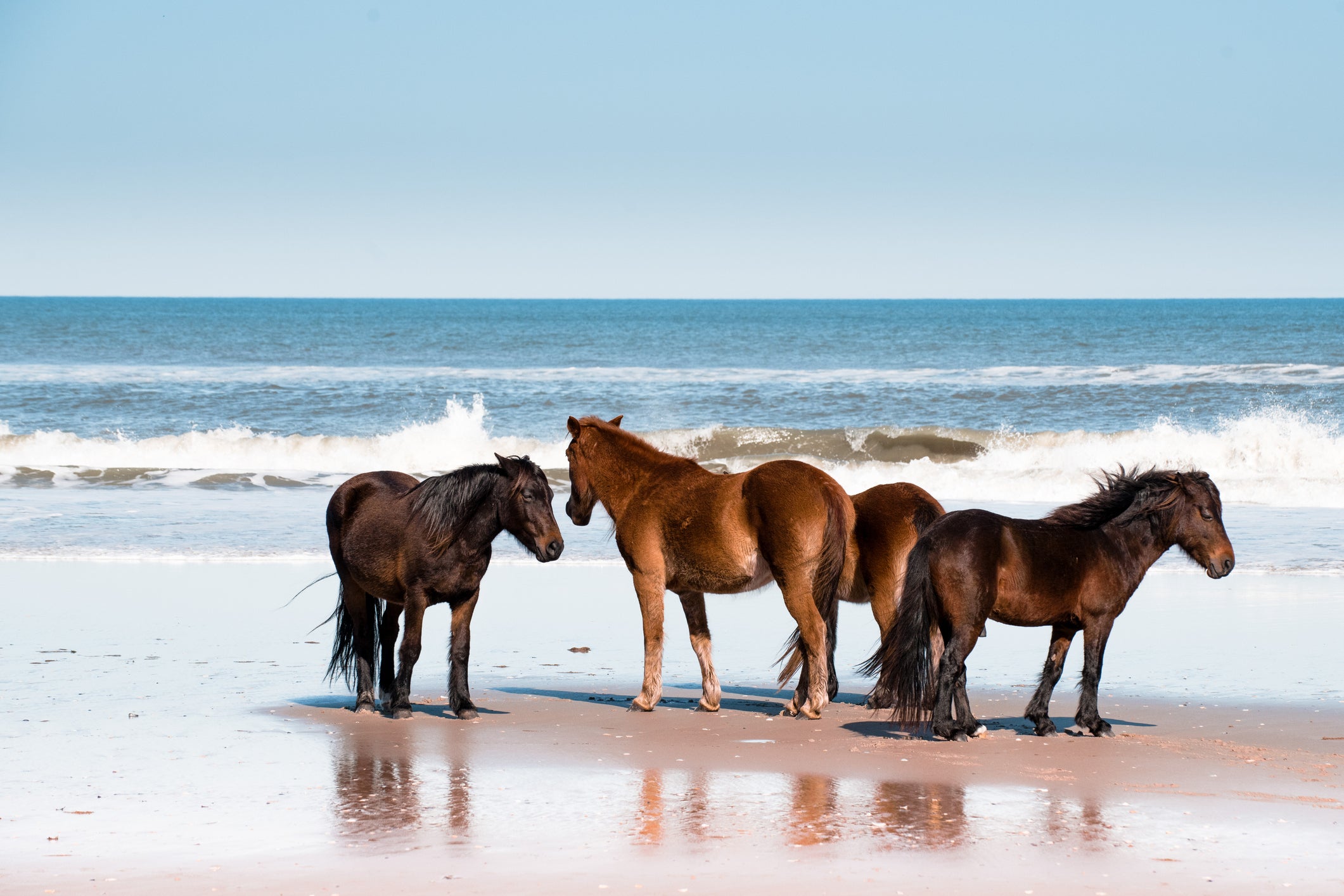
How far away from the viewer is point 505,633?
9.95 meters

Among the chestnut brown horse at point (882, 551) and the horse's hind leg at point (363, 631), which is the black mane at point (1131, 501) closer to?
the chestnut brown horse at point (882, 551)

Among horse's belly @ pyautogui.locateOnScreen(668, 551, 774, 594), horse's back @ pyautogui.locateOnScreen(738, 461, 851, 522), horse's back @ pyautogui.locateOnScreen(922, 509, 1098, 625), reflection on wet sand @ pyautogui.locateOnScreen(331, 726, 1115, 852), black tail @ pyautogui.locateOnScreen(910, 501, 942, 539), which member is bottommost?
reflection on wet sand @ pyautogui.locateOnScreen(331, 726, 1115, 852)

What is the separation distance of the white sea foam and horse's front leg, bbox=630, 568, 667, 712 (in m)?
35.0

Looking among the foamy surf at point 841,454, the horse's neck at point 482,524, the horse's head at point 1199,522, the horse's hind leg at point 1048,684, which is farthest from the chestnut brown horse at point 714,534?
the foamy surf at point 841,454

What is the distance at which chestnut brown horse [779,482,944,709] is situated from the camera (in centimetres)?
775

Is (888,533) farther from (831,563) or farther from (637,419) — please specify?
(637,419)

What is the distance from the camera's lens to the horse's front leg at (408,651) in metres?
7.39

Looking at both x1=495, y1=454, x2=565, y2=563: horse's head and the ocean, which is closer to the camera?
x1=495, y1=454, x2=565, y2=563: horse's head

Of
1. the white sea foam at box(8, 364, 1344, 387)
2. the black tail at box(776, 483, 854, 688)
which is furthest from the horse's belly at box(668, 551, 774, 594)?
the white sea foam at box(8, 364, 1344, 387)

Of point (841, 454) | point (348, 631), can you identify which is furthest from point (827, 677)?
point (841, 454)

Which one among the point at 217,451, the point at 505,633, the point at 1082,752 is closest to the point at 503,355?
the point at 217,451

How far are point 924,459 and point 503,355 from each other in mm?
38204

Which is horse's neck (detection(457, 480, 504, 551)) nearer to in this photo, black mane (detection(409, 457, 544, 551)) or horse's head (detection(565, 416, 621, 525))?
black mane (detection(409, 457, 544, 551))

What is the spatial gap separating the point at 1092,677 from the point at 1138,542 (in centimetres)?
75
